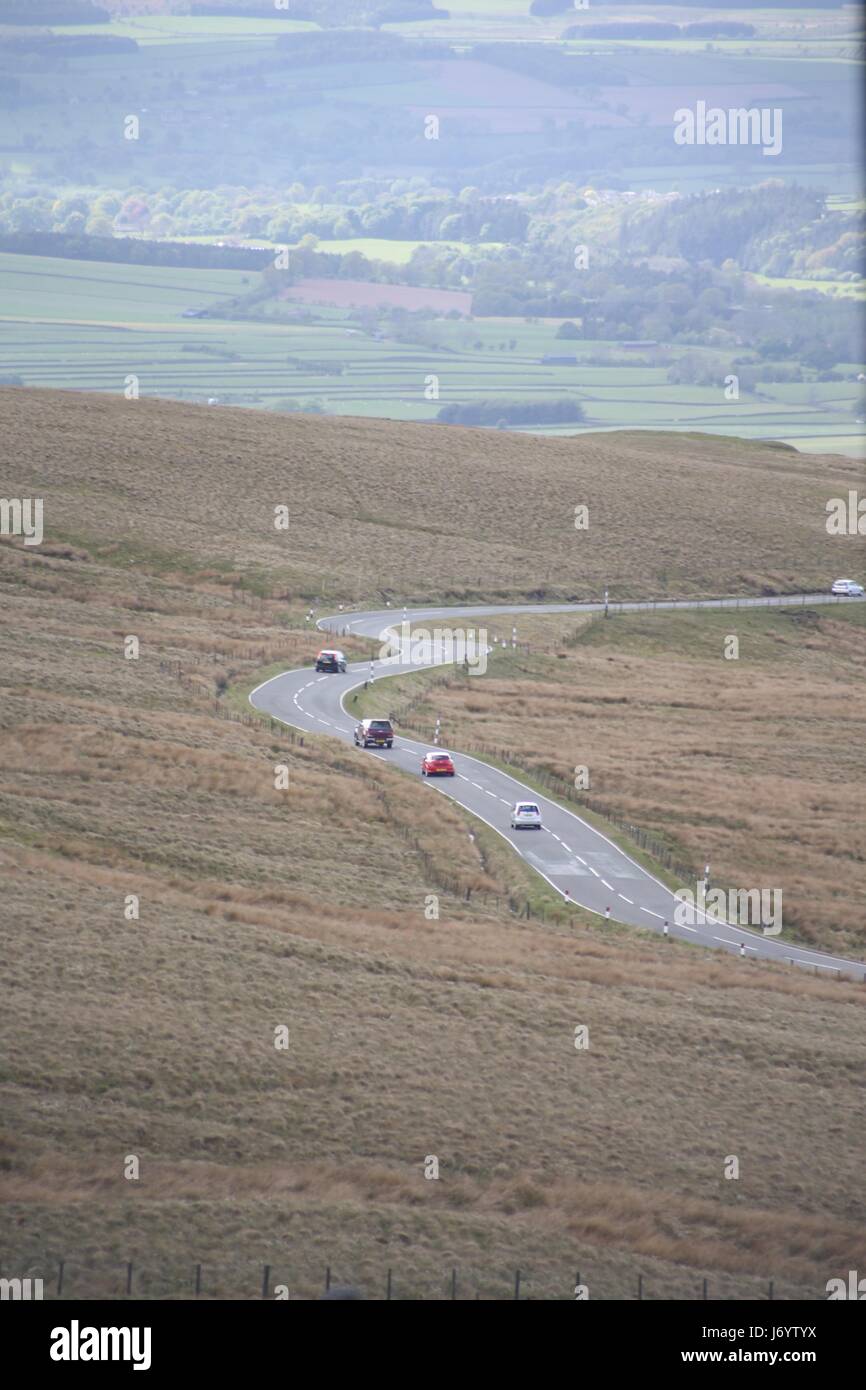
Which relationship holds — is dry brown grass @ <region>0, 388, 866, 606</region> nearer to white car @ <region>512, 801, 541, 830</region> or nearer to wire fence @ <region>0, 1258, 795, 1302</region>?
white car @ <region>512, 801, 541, 830</region>

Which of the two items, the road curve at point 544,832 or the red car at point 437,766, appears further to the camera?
the red car at point 437,766

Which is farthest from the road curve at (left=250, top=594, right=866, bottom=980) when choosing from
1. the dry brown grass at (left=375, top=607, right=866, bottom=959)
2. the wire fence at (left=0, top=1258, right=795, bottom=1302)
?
the wire fence at (left=0, top=1258, right=795, bottom=1302)

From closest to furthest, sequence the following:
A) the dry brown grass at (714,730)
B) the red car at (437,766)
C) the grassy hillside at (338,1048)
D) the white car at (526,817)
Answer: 1. the grassy hillside at (338,1048)
2. the white car at (526,817)
3. the dry brown grass at (714,730)
4. the red car at (437,766)

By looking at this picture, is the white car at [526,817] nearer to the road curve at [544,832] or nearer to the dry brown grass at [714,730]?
the road curve at [544,832]

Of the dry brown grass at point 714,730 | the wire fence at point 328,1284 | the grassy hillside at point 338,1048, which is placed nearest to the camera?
the wire fence at point 328,1284

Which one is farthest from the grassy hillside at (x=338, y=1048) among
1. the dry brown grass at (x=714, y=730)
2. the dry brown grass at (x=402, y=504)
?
the dry brown grass at (x=402, y=504)

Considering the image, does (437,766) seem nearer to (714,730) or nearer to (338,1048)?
(714,730)

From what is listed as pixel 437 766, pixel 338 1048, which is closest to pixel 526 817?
pixel 437 766
